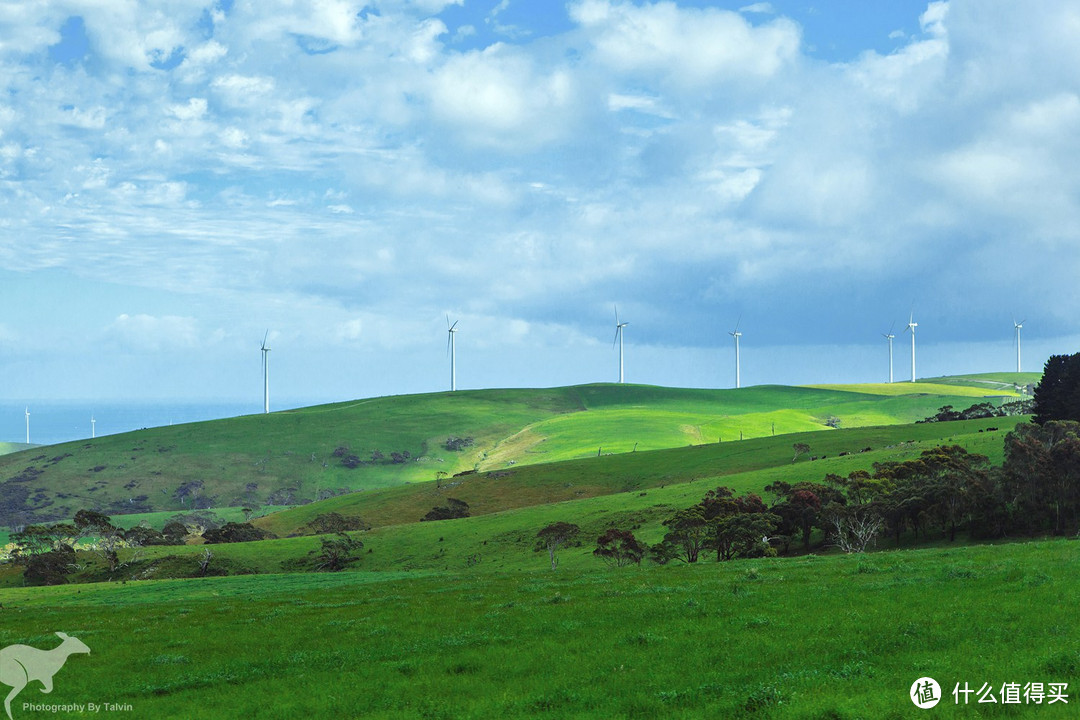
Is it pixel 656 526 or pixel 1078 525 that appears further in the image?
pixel 656 526

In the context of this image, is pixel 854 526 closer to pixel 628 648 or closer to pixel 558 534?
pixel 558 534

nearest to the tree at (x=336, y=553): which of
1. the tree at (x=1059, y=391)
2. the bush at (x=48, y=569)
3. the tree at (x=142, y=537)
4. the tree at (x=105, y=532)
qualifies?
the tree at (x=105, y=532)

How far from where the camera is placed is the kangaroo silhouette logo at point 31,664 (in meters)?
22.9

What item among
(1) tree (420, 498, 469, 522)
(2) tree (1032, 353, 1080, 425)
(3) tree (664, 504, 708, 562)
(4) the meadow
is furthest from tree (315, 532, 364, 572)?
(2) tree (1032, 353, 1080, 425)

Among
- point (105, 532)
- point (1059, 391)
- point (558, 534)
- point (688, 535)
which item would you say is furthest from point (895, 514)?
point (105, 532)

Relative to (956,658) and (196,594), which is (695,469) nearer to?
(196,594)

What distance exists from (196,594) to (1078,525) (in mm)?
59225

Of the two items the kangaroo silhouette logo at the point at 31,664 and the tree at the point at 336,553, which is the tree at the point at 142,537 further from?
the kangaroo silhouette logo at the point at 31,664

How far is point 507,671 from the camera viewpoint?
2120 centimetres

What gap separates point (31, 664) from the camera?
84.8 ft

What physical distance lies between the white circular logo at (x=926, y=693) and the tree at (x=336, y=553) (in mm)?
79417

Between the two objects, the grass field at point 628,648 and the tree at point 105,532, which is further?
the tree at point 105,532

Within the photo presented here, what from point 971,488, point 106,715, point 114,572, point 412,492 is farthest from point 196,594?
point 412,492

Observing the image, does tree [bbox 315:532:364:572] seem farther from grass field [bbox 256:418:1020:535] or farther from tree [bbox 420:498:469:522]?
grass field [bbox 256:418:1020:535]
